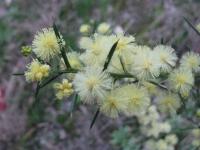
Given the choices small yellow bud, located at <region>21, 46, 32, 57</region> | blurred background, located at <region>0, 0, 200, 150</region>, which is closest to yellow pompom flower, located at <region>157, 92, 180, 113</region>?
small yellow bud, located at <region>21, 46, 32, 57</region>

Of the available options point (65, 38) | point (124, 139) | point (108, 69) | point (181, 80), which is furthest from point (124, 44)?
point (65, 38)

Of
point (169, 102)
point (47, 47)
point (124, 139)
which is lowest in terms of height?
point (124, 139)

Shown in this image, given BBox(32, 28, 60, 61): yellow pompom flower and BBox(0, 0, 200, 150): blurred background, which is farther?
BBox(0, 0, 200, 150): blurred background

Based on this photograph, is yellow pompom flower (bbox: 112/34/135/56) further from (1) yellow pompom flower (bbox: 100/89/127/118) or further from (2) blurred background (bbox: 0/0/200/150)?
(2) blurred background (bbox: 0/0/200/150)

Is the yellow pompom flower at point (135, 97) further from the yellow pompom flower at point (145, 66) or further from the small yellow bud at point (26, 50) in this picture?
the small yellow bud at point (26, 50)

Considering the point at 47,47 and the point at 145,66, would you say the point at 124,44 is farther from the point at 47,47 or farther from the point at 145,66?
the point at 47,47

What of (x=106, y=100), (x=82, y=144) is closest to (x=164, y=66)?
(x=106, y=100)

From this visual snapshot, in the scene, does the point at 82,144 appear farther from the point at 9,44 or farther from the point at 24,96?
the point at 9,44

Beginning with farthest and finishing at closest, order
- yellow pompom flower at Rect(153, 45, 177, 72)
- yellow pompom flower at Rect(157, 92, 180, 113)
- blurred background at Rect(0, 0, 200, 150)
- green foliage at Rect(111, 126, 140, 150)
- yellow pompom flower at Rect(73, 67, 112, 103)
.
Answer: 1. blurred background at Rect(0, 0, 200, 150)
2. green foliage at Rect(111, 126, 140, 150)
3. yellow pompom flower at Rect(157, 92, 180, 113)
4. yellow pompom flower at Rect(153, 45, 177, 72)
5. yellow pompom flower at Rect(73, 67, 112, 103)
